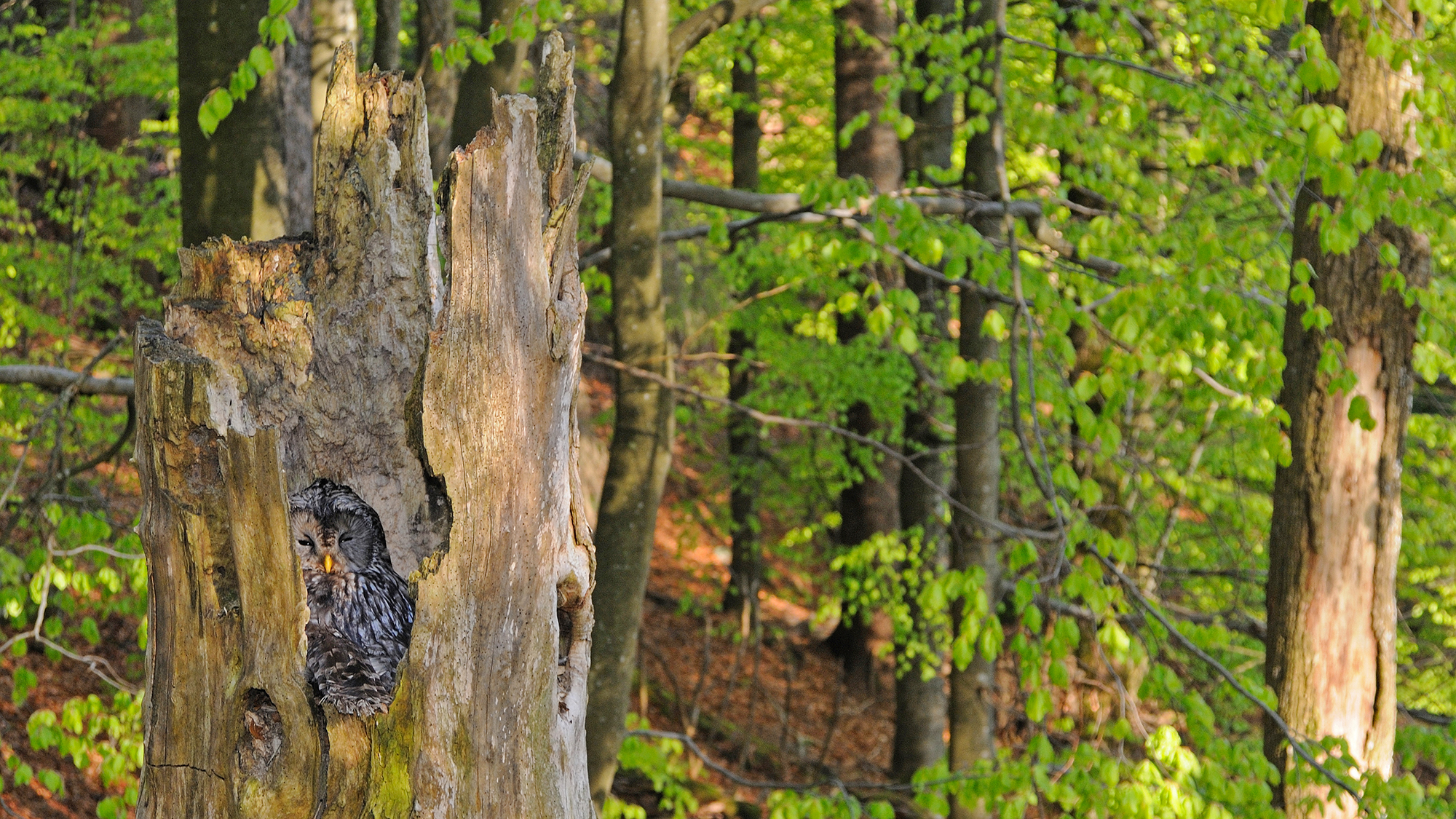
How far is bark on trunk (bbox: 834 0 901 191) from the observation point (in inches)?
408

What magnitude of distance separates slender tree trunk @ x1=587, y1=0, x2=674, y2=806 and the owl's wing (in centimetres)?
282

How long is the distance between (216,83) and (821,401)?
6.26 m

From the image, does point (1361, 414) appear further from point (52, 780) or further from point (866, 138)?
point (866, 138)

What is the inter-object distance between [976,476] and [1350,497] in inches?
92.8

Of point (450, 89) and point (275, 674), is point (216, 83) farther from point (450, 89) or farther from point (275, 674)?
point (275, 674)

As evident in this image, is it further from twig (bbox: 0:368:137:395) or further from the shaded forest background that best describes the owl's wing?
twig (bbox: 0:368:137:395)

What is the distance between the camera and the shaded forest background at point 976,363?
13.2 feet

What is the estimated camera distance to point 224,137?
4.02 metres

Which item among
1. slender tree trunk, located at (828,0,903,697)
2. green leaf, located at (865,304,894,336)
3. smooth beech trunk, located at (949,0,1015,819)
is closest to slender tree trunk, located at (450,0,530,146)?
green leaf, located at (865,304,894,336)

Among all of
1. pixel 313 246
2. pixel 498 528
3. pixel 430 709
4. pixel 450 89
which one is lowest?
pixel 430 709

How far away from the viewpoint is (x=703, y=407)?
12.2m

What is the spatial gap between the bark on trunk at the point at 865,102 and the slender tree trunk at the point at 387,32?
17.3 ft

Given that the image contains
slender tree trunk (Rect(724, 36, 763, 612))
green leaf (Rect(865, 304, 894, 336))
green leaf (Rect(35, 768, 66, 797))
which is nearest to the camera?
green leaf (Rect(35, 768, 66, 797))

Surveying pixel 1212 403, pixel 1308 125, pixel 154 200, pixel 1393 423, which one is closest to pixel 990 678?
pixel 1212 403
